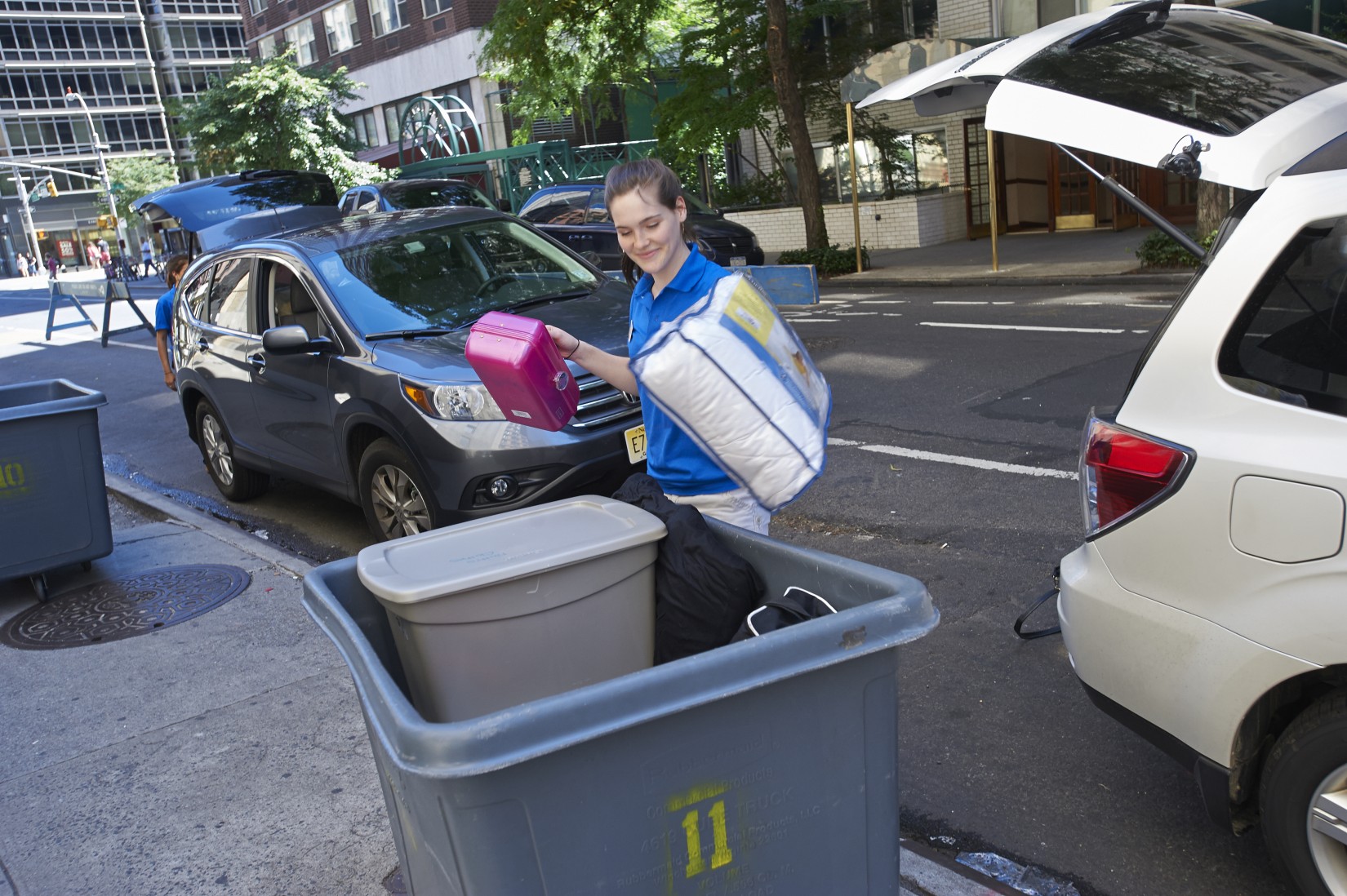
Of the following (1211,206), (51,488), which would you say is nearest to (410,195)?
(1211,206)

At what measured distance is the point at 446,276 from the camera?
6.42 metres

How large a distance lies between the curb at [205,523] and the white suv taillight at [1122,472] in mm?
3885

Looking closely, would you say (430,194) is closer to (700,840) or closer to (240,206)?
(240,206)

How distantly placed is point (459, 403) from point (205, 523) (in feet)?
9.55

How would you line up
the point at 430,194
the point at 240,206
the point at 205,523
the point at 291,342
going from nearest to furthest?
the point at 291,342 < the point at 205,523 < the point at 240,206 < the point at 430,194

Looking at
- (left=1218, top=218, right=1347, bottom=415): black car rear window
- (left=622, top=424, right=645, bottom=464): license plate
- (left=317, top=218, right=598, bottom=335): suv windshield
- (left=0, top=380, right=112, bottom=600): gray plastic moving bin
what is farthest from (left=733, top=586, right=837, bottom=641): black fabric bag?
(left=0, top=380, right=112, bottom=600): gray plastic moving bin

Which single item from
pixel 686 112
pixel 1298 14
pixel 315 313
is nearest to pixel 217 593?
pixel 315 313

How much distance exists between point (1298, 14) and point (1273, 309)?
16850 millimetres

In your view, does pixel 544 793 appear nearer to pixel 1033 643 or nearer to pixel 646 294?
pixel 646 294

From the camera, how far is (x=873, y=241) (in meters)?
22.1

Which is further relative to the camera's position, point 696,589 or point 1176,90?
point 1176,90

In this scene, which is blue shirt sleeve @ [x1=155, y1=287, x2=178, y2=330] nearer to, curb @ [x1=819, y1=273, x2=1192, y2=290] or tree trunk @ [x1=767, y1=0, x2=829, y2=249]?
curb @ [x1=819, y1=273, x2=1192, y2=290]

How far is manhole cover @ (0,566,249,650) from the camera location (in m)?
5.43

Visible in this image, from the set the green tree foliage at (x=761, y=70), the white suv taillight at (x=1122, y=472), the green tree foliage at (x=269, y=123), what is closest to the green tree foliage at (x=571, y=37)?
the green tree foliage at (x=761, y=70)
